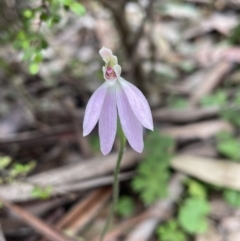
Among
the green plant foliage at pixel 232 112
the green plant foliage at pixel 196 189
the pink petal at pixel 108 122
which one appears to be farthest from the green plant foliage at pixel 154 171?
the pink petal at pixel 108 122

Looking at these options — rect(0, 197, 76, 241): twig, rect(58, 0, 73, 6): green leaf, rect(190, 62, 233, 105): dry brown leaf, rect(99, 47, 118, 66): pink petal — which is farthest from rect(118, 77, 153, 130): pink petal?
rect(190, 62, 233, 105): dry brown leaf

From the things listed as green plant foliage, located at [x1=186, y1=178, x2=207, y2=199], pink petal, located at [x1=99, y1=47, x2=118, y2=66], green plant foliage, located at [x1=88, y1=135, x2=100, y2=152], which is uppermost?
pink petal, located at [x1=99, y1=47, x2=118, y2=66]

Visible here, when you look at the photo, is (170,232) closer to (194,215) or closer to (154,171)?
(194,215)

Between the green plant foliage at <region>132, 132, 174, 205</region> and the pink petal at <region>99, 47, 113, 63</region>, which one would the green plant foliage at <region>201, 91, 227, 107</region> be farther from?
the pink petal at <region>99, 47, 113, 63</region>

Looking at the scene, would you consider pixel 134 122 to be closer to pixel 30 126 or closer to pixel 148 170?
pixel 148 170

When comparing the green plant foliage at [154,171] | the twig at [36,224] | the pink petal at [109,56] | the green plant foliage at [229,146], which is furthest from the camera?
the green plant foliage at [229,146]

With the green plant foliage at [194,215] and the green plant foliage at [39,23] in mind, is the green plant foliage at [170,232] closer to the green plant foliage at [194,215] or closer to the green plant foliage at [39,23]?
the green plant foliage at [194,215]
